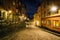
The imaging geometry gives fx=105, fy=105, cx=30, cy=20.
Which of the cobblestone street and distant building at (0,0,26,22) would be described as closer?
the cobblestone street

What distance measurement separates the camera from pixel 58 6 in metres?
26.8

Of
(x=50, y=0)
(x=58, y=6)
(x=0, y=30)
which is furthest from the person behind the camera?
(x=50, y=0)

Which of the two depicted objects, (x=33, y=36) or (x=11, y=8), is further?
(x=11, y=8)

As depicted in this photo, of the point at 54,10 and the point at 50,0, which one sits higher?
the point at 50,0

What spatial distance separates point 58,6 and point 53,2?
7.41ft

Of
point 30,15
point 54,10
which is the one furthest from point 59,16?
point 30,15

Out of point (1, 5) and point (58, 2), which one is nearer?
point (1, 5)

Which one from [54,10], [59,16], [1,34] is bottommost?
[1,34]

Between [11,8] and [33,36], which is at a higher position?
[11,8]

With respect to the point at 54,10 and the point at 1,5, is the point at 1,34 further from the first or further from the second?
the point at 54,10

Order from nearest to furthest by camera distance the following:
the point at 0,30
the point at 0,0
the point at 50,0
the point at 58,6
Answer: the point at 0,30
the point at 0,0
the point at 58,6
the point at 50,0

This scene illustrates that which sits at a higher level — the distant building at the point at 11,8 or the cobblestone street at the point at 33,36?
the distant building at the point at 11,8

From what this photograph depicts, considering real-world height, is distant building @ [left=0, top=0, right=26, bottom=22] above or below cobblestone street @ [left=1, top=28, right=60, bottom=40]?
above

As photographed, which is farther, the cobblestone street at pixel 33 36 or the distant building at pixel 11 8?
the distant building at pixel 11 8
